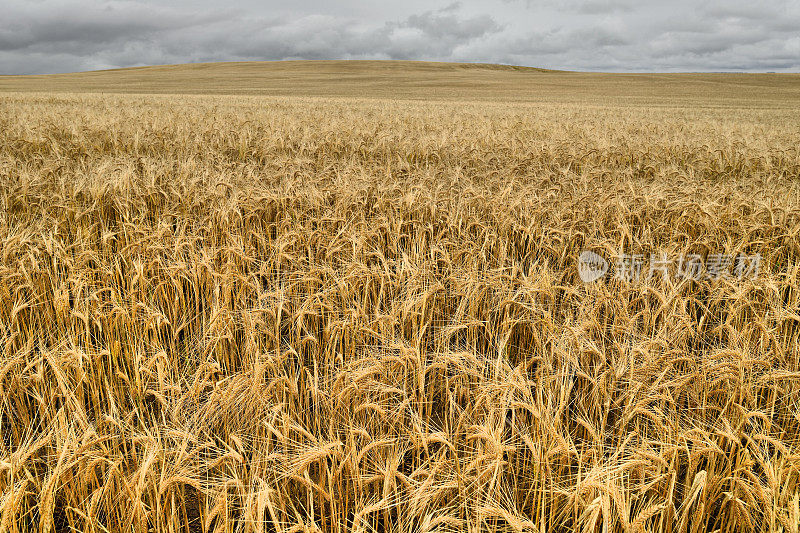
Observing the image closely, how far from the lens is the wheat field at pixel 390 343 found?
1.30m

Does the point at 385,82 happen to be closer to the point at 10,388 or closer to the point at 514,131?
the point at 514,131

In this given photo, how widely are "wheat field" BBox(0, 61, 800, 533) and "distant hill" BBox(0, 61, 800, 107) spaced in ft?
99.6

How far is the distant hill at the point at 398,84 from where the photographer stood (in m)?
34.9

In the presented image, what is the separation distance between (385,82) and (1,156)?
44057 mm

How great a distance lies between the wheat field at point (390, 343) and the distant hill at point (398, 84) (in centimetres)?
3036

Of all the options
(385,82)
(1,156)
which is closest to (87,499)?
(1,156)

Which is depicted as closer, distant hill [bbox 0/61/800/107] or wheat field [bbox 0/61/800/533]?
wheat field [bbox 0/61/800/533]

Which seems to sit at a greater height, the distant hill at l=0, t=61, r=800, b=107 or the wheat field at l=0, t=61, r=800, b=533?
the distant hill at l=0, t=61, r=800, b=107

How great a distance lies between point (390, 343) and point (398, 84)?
46034mm

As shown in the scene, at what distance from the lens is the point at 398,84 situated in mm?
44188

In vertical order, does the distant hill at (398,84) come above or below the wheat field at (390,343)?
above

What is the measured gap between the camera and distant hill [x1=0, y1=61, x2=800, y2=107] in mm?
34938

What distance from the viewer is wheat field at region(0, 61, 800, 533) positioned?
130 cm

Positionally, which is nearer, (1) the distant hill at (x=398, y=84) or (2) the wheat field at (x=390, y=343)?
(2) the wheat field at (x=390, y=343)
